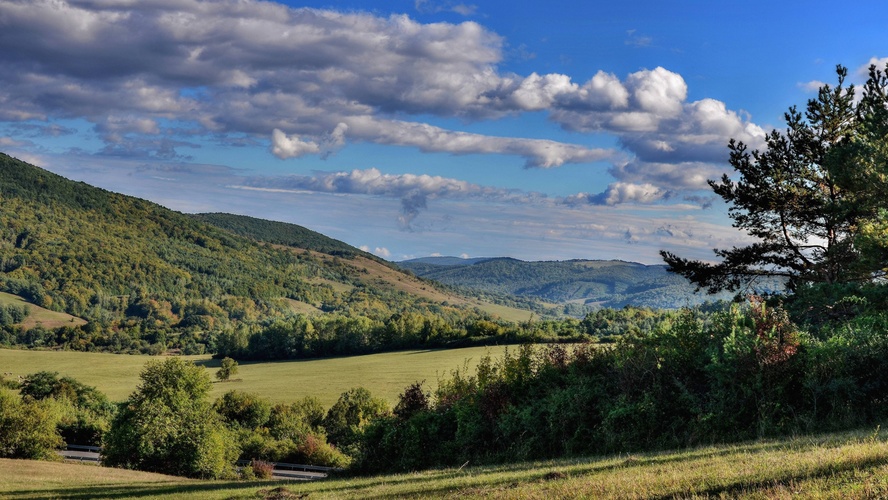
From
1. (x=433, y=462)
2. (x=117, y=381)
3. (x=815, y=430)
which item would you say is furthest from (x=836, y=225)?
(x=117, y=381)

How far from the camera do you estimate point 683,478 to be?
31.5 ft

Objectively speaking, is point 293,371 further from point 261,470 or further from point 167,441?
point 167,441

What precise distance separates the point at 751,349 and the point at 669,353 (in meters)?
2.42

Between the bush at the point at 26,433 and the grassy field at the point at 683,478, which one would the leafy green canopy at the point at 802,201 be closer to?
the grassy field at the point at 683,478

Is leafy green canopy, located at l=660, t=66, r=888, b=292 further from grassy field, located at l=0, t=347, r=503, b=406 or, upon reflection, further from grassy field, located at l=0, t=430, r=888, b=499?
grassy field, located at l=0, t=347, r=503, b=406

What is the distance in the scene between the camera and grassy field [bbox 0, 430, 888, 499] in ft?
26.7

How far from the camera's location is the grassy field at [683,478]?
813 centimetres

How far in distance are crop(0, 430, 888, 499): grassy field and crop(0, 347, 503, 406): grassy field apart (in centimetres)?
6656

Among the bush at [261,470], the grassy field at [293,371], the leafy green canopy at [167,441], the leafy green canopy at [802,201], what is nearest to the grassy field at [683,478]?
the leafy green canopy at [802,201]

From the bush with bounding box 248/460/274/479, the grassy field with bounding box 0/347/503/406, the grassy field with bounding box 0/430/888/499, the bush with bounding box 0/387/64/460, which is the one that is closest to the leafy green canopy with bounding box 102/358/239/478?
the bush with bounding box 248/460/274/479

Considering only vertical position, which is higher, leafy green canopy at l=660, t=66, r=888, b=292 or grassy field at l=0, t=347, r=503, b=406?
leafy green canopy at l=660, t=66, r=888, b=292

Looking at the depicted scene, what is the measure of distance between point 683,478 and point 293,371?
111075mm

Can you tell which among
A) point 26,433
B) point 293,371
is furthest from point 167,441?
point 293,371

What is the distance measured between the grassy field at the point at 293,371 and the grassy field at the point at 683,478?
66.6m
